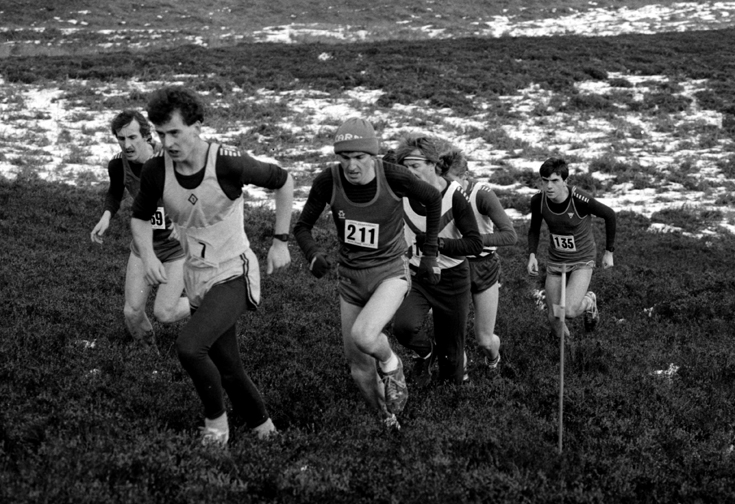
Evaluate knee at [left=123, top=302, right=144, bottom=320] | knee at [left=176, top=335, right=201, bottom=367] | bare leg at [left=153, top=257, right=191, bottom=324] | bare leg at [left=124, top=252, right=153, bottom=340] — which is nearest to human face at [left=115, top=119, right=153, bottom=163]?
bare leg at [left=124, top=252, right=153, bottom=340]

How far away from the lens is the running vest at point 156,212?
6.60 meters

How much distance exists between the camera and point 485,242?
6.59m

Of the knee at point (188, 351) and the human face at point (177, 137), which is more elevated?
the human face at point (177, 137)

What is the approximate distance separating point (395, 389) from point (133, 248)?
263 centimetres

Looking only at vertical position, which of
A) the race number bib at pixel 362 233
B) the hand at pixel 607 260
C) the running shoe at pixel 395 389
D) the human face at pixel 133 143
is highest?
the human face at pixel 133 143

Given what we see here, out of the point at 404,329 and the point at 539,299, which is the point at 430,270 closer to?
the point at 404,329

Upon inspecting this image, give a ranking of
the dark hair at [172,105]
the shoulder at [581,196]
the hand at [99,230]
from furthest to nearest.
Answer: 1. the shoulder at [581,196]
2. the hand at [99,230]
3. the dark hair at [172,105]

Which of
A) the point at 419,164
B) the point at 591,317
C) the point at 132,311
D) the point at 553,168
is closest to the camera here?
the point at 419,164

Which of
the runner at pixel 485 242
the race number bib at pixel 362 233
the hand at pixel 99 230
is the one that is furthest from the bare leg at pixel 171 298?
the runner at pixel 485 242

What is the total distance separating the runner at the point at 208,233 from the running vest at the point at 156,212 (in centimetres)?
181

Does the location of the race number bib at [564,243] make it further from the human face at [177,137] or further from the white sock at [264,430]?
the human face at [177,137]

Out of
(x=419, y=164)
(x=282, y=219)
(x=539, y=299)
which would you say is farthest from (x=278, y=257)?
(x=539, y=299)

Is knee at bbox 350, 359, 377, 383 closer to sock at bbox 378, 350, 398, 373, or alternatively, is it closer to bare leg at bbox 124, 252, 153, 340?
sock at bbox 378, 350, 398, 373

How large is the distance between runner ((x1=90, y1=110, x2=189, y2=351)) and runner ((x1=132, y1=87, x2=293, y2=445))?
1.76m
